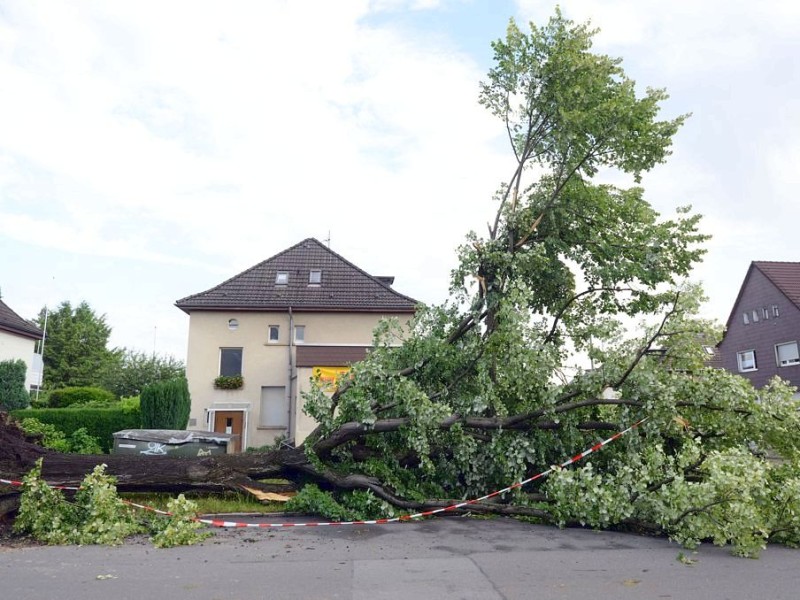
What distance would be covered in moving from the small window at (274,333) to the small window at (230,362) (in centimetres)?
125

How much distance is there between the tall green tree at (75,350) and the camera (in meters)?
52.0

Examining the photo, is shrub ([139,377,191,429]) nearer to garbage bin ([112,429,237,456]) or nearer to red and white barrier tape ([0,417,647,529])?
garbage bin ([112,429,237,456])

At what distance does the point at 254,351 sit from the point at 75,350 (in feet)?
114

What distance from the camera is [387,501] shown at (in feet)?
29.3

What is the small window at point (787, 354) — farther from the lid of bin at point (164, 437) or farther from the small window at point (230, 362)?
the lid of bin at point (164, 437)

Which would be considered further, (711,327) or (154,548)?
(711,327)

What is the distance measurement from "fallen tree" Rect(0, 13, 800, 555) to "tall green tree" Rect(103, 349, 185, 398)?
3338cm

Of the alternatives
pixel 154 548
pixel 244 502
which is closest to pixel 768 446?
pixel 244 502

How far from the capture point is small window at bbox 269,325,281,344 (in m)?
25.2

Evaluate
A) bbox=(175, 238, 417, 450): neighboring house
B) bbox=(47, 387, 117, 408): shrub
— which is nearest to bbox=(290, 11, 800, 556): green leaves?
bbox=(175, 238, 417, 450): neighboring house

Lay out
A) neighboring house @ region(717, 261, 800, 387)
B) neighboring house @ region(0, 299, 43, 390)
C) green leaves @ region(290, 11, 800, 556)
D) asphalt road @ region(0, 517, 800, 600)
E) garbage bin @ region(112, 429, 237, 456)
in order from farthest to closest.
Answer: neighboring house @ region(717, 261, 800, 387)
neighboring house @ region(0, 299, 43, 390)
garbage bin @ region(112, 429, 237, 456)
green leaves @ region(290, 11, 800, 556)
asphalt road @ region(0, 517, 800, 600)

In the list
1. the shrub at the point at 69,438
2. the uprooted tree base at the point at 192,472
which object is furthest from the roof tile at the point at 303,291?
the uprooted tree base at the point at 192,472

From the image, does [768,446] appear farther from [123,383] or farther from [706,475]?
[123,383]

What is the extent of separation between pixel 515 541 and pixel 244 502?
396cm
